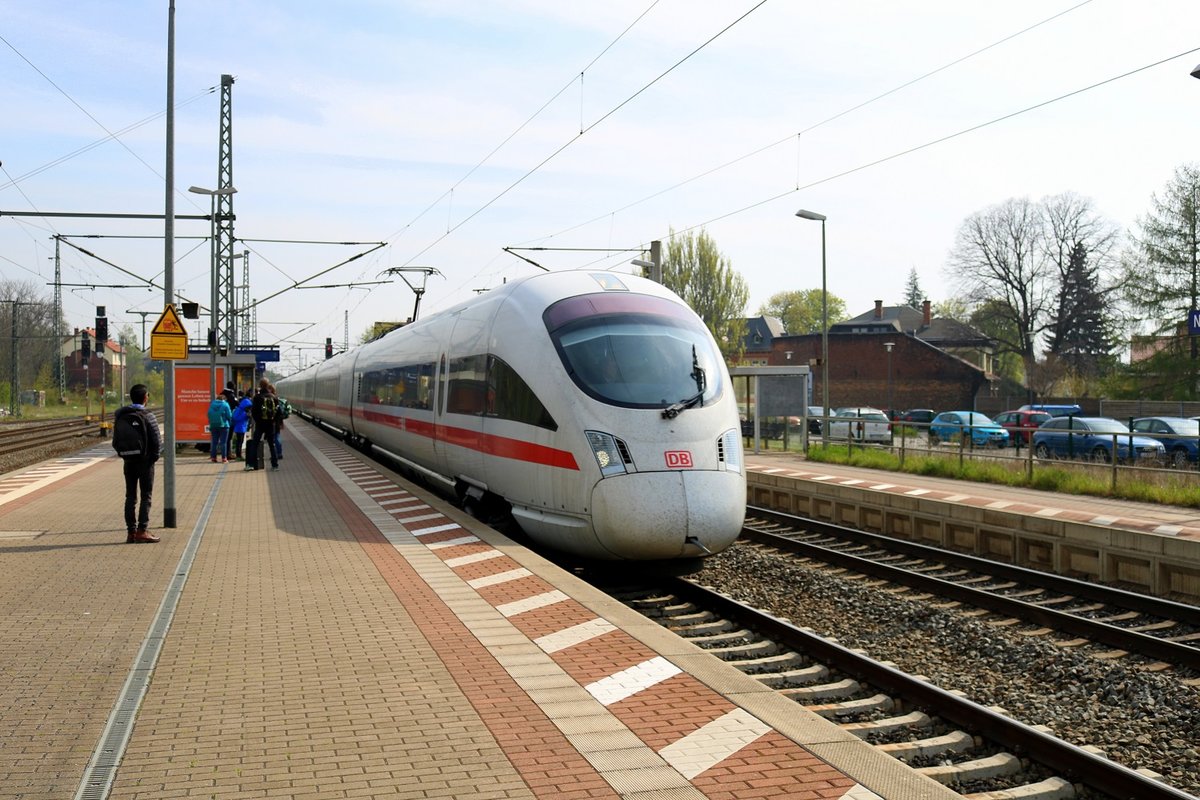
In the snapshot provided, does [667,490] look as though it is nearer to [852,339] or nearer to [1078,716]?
[1078,716]

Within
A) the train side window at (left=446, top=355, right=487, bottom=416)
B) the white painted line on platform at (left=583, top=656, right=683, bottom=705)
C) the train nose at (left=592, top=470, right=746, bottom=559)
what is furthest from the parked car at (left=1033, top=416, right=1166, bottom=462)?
the white painted line on platform at (left=583, top=656, right=683, bottom=705)

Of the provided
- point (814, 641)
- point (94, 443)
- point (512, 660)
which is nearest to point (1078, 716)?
point (814, 641)

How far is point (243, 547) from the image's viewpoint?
11758 mm

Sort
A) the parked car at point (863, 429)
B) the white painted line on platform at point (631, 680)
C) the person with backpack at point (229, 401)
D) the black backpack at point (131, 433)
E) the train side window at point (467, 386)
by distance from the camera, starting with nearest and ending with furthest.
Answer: the white painted line on platform at point (631, 680) → the black backpack at point (131, 433) → the train side window at point (467, 386) → the person with backpack at point (229, 401) → the parked car at point (863, 429)

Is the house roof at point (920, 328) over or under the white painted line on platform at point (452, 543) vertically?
over

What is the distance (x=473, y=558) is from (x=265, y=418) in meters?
13.2

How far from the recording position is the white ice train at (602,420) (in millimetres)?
10078

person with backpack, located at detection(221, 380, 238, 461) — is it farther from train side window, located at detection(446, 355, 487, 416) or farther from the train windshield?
the train windshield

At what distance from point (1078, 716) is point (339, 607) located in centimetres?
541

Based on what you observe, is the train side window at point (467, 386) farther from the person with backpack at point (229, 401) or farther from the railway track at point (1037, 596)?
the person with backpack at point (229, 401)

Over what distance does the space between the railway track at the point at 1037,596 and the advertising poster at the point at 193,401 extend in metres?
17.2

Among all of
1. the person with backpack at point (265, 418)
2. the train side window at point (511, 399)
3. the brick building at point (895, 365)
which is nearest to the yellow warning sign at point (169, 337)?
the train side window at point (511, 399)

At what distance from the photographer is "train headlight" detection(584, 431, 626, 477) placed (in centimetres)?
1008

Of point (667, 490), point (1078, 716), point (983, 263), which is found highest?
point (983, 263)
